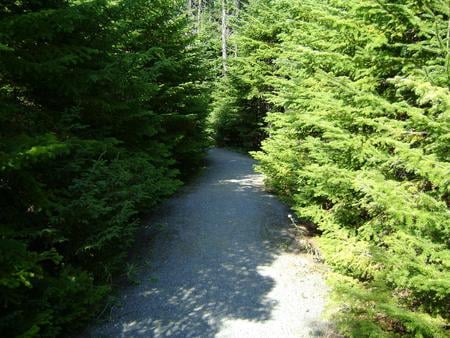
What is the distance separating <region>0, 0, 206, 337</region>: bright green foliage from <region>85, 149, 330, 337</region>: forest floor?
1.03m

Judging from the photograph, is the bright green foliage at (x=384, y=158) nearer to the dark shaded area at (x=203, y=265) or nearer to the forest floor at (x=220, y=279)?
the forest floor at (x=220, y=279)

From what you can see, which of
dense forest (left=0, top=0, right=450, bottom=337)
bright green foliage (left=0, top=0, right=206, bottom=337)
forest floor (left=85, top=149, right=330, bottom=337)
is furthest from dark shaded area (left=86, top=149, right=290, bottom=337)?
bright green foliage (left=0, top=0, right=206, bottom=337)

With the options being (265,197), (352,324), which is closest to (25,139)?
(352,324)

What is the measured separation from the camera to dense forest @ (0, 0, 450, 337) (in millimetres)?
4289

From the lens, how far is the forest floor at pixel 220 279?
633 cm

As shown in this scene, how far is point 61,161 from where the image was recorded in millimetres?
5957

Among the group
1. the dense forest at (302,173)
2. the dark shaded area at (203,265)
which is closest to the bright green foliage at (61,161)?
the dense forest at (302,173)

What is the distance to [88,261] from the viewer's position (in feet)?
21.9

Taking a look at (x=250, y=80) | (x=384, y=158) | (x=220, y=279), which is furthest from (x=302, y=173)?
(x=250, y=80)

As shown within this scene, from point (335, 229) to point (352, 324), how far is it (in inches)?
104

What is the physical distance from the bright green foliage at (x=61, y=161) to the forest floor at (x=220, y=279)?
1.03m

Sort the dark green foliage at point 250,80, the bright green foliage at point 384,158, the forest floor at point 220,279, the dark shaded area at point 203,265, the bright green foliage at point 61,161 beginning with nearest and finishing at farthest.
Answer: the bright green foliage at point 384,158 → the bright green foliage at point 61,161 → the forest floor at point 220,279 → the dark shaded area at point 203,265 → the dark green foliage at point 250,80

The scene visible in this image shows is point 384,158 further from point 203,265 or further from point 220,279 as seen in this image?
point 203,265

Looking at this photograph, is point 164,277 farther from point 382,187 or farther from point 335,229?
point 382,187
